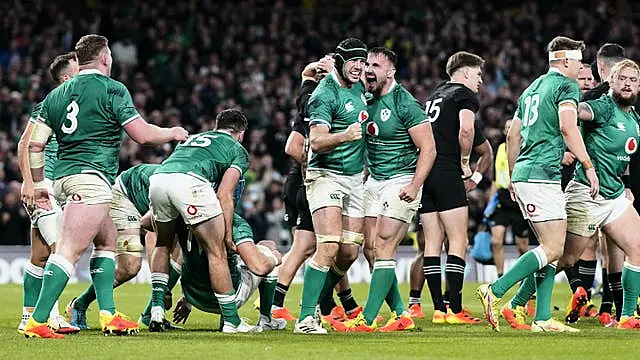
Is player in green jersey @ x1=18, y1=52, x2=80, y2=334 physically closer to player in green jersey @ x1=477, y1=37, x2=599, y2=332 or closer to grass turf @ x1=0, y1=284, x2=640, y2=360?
grass turf @ x1=0, y1=284, x2=640, y2=360

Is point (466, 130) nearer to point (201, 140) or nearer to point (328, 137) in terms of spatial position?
point (328, 137)

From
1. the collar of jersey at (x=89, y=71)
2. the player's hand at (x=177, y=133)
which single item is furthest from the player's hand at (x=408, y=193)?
the collar of jersey at (x=89, y=71)

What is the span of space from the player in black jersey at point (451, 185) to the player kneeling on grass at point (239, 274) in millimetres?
1818

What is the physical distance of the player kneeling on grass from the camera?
11.4 metres

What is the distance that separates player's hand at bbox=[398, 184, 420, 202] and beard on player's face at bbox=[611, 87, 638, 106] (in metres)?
2.07

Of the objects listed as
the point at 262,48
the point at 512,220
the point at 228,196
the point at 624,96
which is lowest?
the point at 512,220

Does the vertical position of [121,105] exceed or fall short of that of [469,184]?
it exceeds it

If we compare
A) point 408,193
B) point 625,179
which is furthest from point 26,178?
point 625,179

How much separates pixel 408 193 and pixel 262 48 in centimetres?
1865

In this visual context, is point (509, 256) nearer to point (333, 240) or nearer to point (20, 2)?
point (333, 240)

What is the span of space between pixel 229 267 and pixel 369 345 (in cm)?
235

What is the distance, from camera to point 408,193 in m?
11.1

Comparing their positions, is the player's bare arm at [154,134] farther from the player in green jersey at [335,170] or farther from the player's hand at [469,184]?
the player's hand at [469,184]

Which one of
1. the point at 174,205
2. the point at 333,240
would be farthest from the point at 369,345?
the point at 174,205
